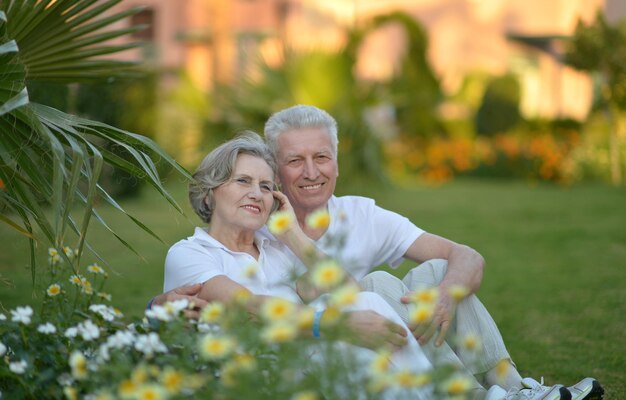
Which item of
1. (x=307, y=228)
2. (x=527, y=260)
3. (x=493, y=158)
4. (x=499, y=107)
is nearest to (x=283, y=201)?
(x=307, y=228)

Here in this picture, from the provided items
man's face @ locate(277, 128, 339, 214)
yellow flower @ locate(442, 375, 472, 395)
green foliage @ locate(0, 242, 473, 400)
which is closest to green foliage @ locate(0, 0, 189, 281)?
green foliage @ locate(0, 242, 473, 400)

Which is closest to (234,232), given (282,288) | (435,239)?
(282,288)

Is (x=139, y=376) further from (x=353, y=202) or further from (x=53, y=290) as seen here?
(x=353, y=202)

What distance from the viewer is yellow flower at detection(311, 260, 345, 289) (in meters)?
2.22

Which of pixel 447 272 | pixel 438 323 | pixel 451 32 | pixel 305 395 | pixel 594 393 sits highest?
pixel 451 32

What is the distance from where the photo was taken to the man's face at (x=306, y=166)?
3.91 meters

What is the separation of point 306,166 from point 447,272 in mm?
702

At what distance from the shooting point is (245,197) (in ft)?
11.6

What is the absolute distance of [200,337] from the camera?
2584 mm

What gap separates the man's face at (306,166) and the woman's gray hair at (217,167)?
0.21 metres

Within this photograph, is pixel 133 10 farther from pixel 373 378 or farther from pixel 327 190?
pixel 373 378

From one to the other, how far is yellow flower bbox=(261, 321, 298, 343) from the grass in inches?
43.7

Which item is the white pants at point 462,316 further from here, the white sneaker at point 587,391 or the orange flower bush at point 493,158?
the orange flower bush at point 493,158

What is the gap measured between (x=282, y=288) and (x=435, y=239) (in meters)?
0.76
